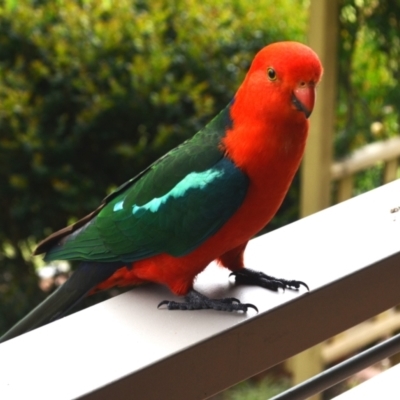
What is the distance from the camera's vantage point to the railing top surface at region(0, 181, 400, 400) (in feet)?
1.89

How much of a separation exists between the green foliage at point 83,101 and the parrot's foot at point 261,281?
1054mm

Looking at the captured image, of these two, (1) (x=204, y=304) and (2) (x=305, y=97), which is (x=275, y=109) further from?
(1) (x=204, y=304)

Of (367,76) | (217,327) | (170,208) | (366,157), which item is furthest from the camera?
(367,76)

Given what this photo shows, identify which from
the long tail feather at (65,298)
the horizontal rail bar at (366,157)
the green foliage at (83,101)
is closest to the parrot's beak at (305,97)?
the long tail feather at (65,298)

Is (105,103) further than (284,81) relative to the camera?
Yes

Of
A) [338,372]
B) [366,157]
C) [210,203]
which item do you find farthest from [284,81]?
[366,157]

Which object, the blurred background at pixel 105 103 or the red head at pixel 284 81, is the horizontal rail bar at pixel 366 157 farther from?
the red head at pixel 284 81

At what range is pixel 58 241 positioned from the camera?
0.83 m

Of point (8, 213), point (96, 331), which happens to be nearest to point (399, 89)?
point (8, 213)

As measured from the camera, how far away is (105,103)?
1772 millimetres

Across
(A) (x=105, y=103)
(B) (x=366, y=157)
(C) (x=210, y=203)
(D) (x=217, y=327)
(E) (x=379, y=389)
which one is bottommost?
(E) (x=379, y=389)

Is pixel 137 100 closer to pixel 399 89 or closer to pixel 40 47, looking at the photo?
pixel 40 47

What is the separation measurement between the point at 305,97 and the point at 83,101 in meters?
1.24

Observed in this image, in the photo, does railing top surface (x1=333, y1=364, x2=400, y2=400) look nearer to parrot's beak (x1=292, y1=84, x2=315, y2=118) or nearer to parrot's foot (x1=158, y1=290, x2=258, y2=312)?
parrot's foot (x1=158, y1=290, x2=258, y2=312)
